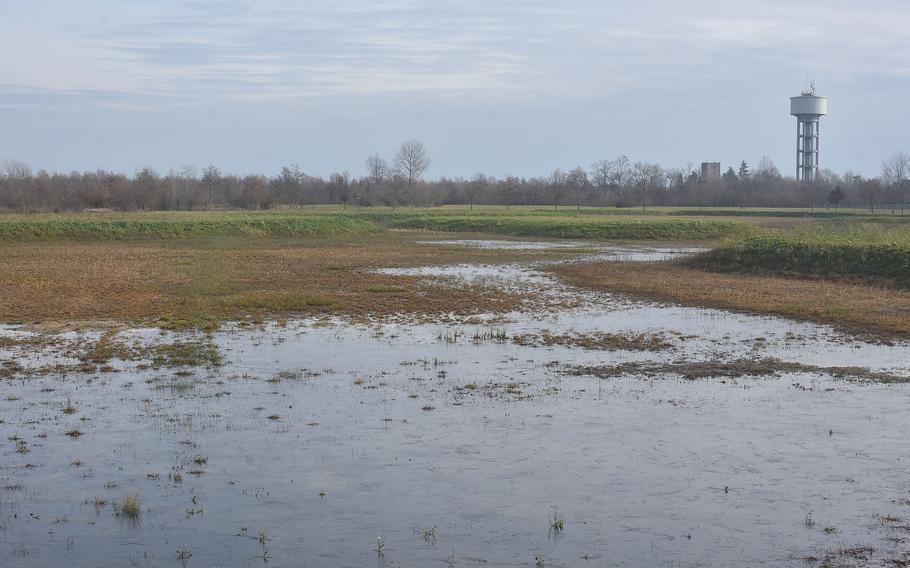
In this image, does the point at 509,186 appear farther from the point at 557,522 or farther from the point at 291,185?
the point at 557,522

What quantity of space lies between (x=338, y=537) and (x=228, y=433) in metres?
4.05

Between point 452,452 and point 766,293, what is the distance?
21.1 metres

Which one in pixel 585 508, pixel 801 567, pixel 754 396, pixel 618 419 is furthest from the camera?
pixel 754 396

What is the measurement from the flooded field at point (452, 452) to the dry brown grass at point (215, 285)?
4512 millimetres

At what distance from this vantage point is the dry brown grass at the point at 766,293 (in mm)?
24797

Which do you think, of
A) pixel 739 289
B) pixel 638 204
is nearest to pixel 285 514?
pixel 739 289

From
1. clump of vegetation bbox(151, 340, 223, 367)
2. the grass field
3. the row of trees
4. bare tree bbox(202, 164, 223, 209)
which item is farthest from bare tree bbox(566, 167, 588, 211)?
clump of vegetation bbox(151, 340, 223, 367)

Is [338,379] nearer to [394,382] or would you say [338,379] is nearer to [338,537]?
[394,382]

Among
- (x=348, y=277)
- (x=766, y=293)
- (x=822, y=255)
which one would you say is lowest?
(x=766, y=293)

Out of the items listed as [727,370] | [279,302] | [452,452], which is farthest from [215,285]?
[452,452]

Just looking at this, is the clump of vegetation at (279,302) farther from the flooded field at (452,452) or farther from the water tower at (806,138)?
the water tower at (806,138)

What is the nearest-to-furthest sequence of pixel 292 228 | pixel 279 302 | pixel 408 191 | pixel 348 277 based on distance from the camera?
pixel 279 302 → pixel 348 277 → pixel 292 228 → pixel 408 191

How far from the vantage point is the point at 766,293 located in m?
30.8

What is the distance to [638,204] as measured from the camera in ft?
473
